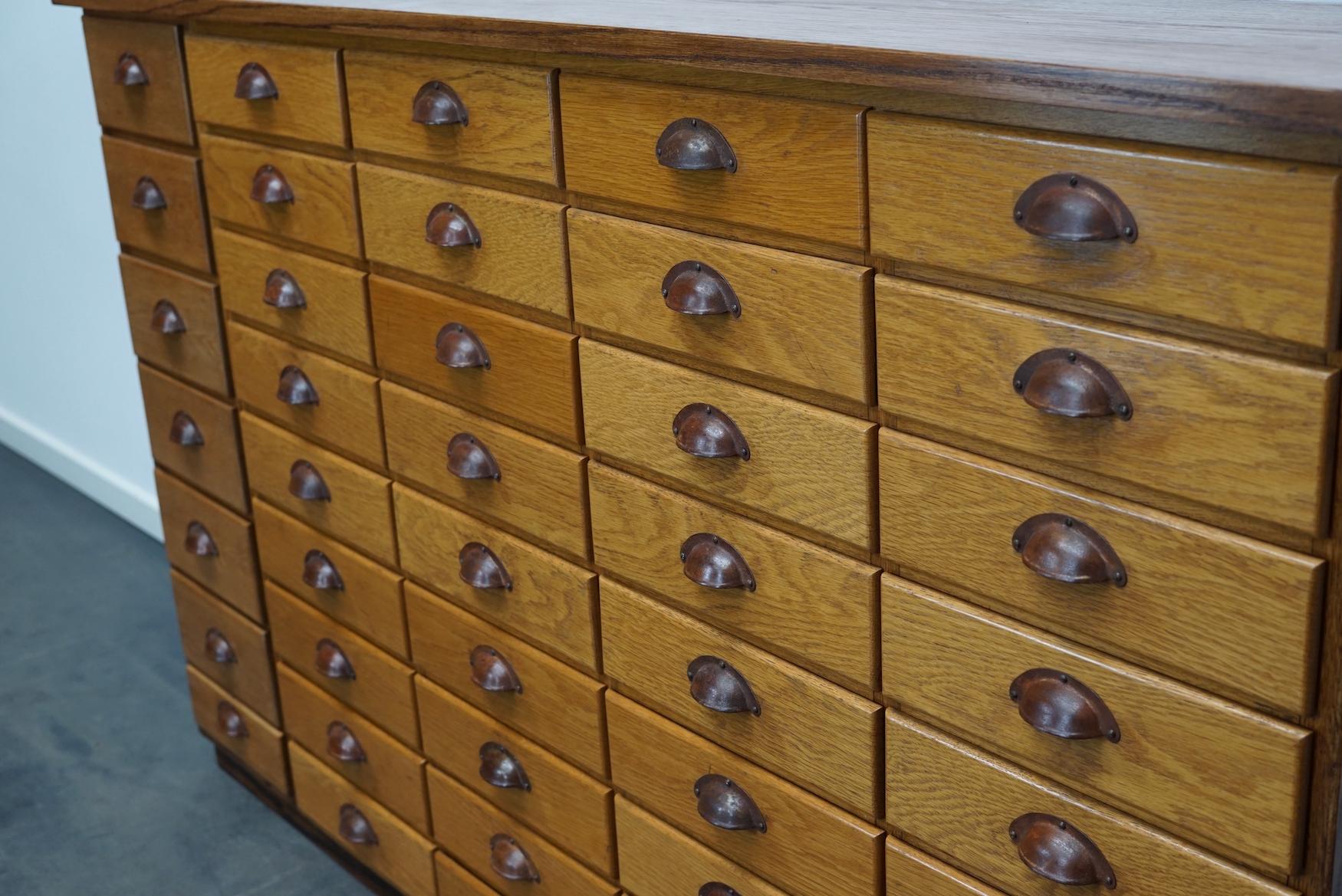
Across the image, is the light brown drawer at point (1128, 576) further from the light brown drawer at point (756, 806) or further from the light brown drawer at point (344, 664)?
the light brown drawer at point (344, 664)

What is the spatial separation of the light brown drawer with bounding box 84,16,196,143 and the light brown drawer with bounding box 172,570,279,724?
79cm

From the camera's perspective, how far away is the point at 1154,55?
3.67 feet

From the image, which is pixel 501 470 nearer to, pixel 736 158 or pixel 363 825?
pixel 736 158

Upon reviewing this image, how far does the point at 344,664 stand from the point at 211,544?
16.8 inches

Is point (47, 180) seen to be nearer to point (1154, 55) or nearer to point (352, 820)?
point (352, 820)

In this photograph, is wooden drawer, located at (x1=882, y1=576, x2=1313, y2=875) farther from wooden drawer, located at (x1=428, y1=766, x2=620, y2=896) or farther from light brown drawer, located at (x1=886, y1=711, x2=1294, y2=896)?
wooden drawer, located at (x1=428, y1=766, x2=620, y2=896)

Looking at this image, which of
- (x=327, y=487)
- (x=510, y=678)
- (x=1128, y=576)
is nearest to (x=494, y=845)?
(x=510, y=678)

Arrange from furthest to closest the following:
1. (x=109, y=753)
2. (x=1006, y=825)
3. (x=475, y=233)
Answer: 1. (x=109, y=753)
2. (x=475, y=233)
3. (x=1006, y=825)

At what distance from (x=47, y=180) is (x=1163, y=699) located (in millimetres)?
3374

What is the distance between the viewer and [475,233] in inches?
69.5

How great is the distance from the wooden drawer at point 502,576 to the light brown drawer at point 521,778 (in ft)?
0.51

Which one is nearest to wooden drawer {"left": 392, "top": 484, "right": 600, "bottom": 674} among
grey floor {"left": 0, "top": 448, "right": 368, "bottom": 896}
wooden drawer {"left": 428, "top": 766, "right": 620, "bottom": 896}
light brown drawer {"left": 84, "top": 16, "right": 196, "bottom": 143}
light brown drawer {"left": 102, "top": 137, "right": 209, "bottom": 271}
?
wooden drawer {"left": 428, "top": 766, "right": 620, "bottom": 896}

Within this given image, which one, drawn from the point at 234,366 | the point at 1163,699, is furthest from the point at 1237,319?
the point at 234,366

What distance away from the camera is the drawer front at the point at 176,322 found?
7.73 feet
